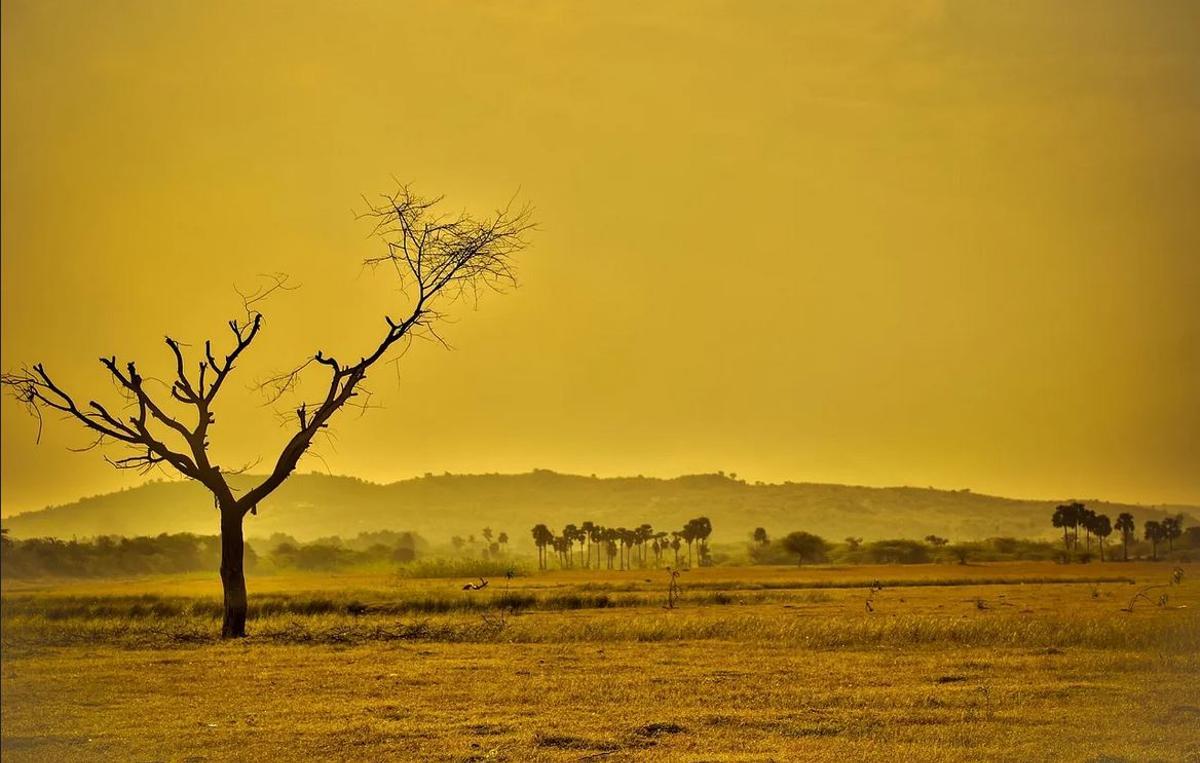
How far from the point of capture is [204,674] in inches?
796

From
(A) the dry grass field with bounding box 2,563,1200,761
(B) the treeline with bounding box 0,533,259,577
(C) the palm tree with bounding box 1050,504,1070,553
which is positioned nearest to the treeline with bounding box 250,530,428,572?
(B) the treeline with bounding box 0,533,259,577

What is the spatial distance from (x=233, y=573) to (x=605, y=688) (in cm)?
1189

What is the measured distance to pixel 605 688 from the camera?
58.1 feet

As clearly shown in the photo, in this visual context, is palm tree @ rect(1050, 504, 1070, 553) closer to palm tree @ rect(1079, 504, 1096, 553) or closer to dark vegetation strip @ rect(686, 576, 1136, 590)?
palm tree @ rect(1079, 504, 1096, 553)

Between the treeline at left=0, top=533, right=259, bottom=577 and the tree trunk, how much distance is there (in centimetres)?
4830

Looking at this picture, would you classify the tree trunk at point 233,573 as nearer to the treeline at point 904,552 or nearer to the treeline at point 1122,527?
the treeline at point 1122,527

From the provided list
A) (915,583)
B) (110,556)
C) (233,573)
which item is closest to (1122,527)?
(915,583)

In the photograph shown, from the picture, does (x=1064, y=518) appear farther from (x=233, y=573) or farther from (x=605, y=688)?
(x=605, y=688)

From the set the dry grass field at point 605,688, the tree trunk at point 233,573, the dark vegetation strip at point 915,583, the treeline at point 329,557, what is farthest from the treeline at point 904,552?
the tree trunk at point 233,573

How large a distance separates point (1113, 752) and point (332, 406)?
17.3 meters

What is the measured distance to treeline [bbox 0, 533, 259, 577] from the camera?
77.1m

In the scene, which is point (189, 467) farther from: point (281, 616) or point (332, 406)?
point (281, 616)

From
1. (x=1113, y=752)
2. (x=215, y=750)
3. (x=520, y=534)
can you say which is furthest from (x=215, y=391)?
(x=520, y=534)

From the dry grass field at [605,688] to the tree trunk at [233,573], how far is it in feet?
2.41
